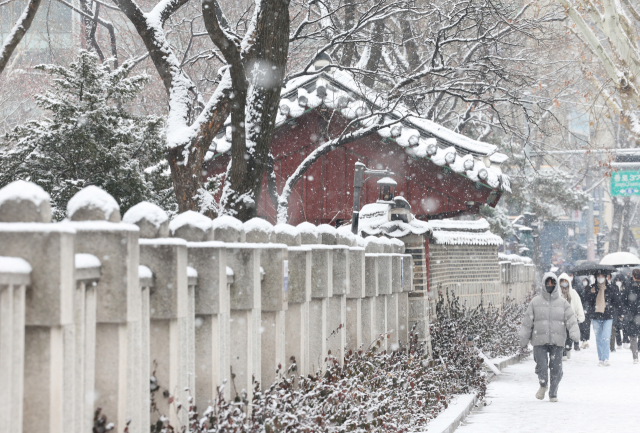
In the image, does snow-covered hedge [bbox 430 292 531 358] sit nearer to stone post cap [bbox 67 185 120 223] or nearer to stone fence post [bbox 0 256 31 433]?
stone post cap [bbox 67 185 120 223]

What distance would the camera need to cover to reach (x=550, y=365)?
43.0 feet

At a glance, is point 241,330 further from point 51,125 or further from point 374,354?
point 51,125

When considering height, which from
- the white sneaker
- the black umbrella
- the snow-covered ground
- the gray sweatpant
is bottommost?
the snow-covered ground

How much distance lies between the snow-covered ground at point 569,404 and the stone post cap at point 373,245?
2.25 m

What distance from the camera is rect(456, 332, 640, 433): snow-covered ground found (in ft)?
33.9

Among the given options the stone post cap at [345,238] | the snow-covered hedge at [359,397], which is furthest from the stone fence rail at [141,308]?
the stone post cap at [345,238]

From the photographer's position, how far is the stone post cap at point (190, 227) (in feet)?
16.5

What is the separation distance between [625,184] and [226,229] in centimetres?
3408

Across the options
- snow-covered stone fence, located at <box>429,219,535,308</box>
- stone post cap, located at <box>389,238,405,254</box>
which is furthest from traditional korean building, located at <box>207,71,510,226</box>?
stone post cap, located at <box>389,238,405,254</box>

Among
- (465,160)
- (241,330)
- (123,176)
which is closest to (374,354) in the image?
(241,330)

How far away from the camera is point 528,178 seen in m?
36.7

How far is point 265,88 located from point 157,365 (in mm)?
5737

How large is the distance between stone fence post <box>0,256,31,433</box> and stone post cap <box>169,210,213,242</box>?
5.81 feet

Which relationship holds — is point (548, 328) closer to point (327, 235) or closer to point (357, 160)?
point (327, 235)
